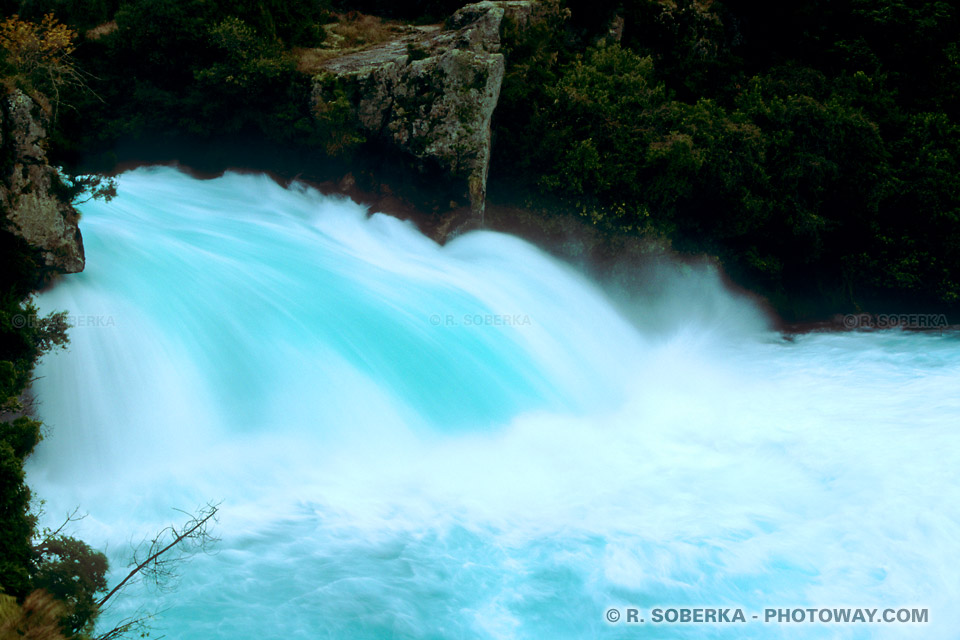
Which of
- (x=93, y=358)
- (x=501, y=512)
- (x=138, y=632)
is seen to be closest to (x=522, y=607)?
(x=501, y=512)

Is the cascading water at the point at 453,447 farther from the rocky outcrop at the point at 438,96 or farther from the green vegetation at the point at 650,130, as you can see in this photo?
the green vegetation at the point at 650,130

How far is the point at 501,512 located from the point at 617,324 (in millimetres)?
7695

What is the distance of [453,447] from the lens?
12156mm

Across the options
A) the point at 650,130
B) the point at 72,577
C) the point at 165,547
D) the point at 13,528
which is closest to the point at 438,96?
the point at 650,130

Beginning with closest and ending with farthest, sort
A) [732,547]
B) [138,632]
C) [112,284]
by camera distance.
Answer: [138,632] < [732,547] < [112,284]

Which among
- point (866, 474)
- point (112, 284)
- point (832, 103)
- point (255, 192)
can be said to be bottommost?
point (866, 474)

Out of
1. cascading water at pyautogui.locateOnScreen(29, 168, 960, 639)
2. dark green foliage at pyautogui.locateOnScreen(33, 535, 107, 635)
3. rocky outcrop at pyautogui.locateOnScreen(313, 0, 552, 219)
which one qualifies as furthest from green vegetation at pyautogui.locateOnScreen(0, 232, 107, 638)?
rocky outcrop at pyautogui.locateOnScreen(313, 0, 552, 219)

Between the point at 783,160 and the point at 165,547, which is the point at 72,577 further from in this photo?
the point at 783,160

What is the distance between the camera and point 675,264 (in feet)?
61.8

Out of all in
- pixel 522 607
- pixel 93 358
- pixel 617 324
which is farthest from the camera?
pixel 617 324

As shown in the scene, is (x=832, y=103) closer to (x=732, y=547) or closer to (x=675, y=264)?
(x=675, y=264)

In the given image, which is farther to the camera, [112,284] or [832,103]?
[832,103]

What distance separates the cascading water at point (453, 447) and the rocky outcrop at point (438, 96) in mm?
2502

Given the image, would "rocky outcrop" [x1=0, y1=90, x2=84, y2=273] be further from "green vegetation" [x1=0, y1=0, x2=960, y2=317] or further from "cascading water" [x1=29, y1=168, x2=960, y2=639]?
"green vegetation" [x1=0, y1=0, x2=960, y2=317]
